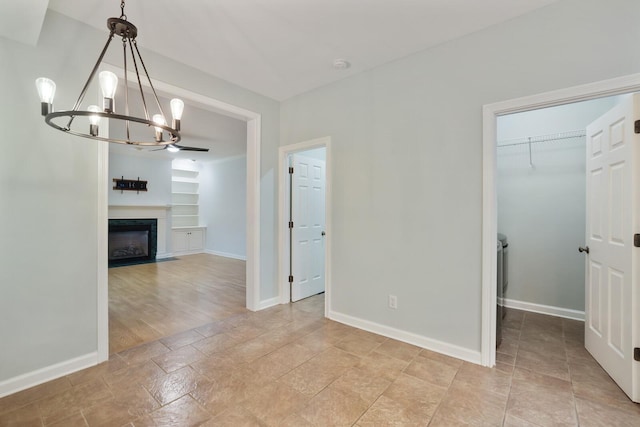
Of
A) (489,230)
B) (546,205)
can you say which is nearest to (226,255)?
(489,230)

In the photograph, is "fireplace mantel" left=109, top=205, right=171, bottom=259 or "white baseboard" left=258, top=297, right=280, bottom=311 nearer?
"white baseboard" left=258, top=297, right=280, bottom=311

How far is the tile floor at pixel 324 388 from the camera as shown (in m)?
1.73

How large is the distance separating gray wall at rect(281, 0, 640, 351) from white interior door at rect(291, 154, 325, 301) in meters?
0.81

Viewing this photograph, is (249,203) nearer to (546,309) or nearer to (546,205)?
(546,205)

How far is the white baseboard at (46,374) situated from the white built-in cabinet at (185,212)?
605 cm

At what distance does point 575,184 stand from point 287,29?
358cm

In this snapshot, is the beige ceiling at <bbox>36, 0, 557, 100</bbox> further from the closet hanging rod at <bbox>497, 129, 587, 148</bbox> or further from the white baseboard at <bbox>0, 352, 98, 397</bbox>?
the white baseboard at <bbox>0, 352, 98, 397</bbox>

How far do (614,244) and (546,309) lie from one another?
170 cm

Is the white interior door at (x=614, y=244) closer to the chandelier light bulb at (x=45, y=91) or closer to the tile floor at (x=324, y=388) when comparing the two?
the tile floor at (x=324, y=388)

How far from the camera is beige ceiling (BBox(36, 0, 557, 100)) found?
2062 mm

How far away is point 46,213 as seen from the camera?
2109mm

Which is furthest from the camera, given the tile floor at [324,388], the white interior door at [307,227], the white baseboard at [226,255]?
the white baseboard at [226,255]

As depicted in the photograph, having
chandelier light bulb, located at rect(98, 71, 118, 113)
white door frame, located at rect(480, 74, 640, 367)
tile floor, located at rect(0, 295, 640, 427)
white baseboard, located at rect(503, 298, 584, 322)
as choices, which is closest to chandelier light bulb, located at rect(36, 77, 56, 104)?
chandelier light bulb, located at rect(98, 71, 118, 113)

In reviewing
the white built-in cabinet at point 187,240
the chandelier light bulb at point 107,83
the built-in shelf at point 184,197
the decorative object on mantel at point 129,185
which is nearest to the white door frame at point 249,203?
the chandelier light bulb at point 107,83
